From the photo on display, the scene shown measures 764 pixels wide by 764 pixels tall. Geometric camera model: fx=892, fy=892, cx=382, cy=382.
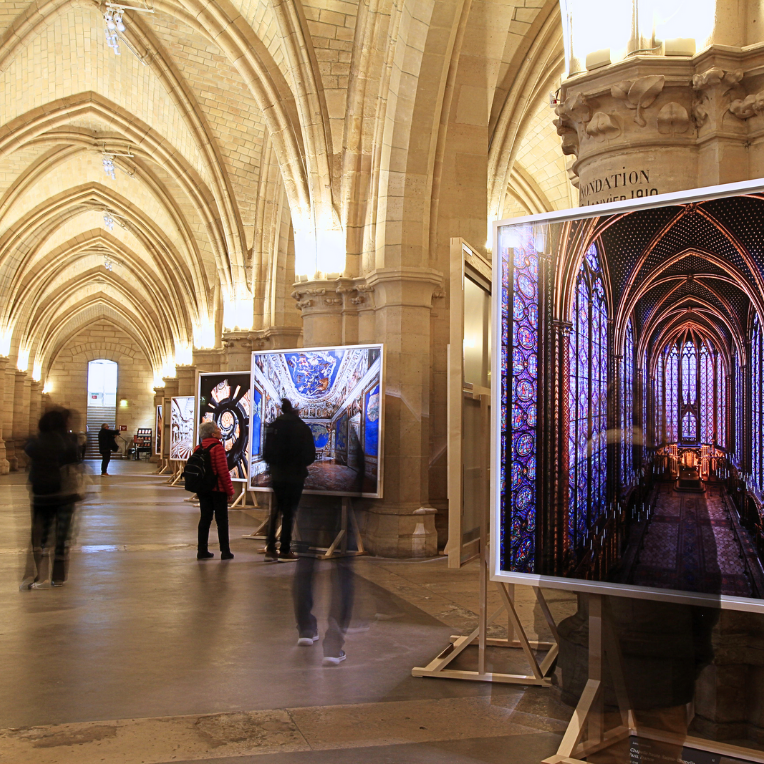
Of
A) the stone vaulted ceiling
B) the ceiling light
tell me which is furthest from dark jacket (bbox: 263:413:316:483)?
the ceiling light

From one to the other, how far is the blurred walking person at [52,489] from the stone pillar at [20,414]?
22.7 metres

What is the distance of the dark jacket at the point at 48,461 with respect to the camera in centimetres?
665

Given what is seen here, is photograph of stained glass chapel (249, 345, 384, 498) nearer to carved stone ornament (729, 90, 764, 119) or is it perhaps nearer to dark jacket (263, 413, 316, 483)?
dark jacket (263, 413, 316, 483)

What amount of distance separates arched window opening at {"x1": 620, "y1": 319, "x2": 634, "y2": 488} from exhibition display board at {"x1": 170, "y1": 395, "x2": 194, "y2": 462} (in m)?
14.9

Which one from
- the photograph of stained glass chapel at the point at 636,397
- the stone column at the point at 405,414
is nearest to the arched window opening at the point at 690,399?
the photograph of stained glass chapel at the point at 636,397

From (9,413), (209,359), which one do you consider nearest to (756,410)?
(209,359)

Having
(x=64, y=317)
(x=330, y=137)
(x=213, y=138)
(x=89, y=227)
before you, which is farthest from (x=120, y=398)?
(x=330, y=137)

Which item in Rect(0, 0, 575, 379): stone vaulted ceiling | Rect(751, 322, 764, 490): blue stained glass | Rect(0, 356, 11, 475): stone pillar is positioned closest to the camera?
Rect(751, 322, 764, 490): blue stained glass

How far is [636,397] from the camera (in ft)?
10.6

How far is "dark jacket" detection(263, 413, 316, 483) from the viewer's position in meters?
5.19

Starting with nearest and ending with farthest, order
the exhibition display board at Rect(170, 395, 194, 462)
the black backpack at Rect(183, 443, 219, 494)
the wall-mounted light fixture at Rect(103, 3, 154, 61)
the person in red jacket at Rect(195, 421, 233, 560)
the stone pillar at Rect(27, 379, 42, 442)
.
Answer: the black backpack at Rect(183, 443, 219, 494)
the person in red jacket at Rect(195, 421, 233, 560)
the wall-mounted light fixture at Rect(103, 3, 154, 61)
the exhibition display board at Rect(170, 395, 194, 462)
the stone pillar at Rect(27, 379, 42, 442)

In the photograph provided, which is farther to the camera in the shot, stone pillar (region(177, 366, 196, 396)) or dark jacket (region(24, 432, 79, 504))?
stone pillar (region(177, 366, 196, 396))

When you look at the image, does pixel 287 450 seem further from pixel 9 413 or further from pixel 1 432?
pixel 9 413

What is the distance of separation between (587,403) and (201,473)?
5370mm
